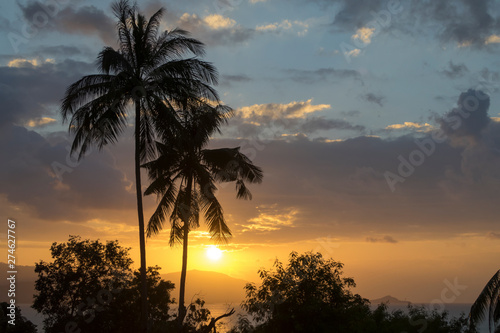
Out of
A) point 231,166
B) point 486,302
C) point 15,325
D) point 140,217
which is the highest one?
point 231,166

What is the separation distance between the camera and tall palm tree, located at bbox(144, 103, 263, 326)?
23.4m

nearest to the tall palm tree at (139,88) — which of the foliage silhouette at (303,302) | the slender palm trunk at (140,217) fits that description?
the slender palm trunk at (140,217)

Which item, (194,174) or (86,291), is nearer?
(194,174)

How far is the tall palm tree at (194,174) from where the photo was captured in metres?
23.4

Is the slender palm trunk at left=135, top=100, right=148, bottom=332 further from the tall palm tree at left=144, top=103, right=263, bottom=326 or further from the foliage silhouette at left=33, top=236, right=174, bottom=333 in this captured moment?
the foliage silhouette at left=33, top=236, right=174, bottom=333

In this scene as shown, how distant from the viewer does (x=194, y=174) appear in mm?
23859

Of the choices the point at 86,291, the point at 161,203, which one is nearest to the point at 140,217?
the point at 161,203

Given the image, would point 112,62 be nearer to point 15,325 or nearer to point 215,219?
point 215,219

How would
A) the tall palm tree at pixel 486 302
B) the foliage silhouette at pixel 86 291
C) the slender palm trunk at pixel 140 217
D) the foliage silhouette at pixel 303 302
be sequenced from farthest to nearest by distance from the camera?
the foliage silhouette at pixel 86 291 < the foliage silhouette at pixel 303 302 < the tall palm tree at pixel 486 302 < the slender palm trunk at pixel 140 217

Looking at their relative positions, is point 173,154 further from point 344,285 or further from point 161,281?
point 161,281

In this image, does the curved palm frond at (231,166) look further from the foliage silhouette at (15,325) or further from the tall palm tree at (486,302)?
the foliage silhouette at (15,325)

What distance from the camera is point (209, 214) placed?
23828 millimetres

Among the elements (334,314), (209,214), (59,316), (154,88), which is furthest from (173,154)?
(59,316)

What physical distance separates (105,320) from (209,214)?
33.6 feet
